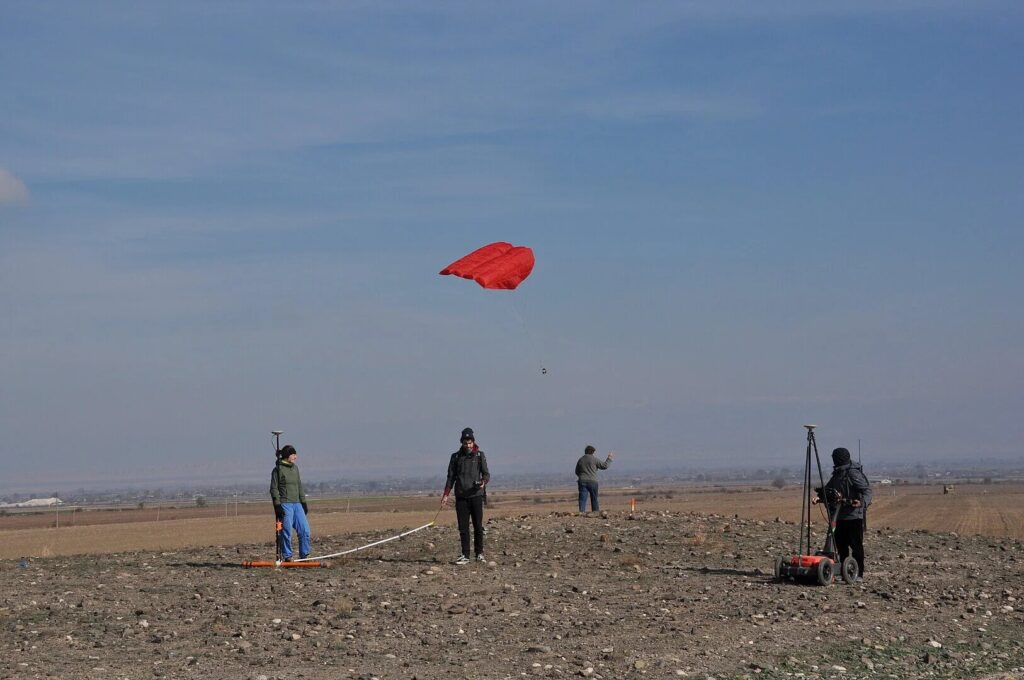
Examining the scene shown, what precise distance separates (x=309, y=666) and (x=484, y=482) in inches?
325

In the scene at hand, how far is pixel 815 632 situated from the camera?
15.6 meters

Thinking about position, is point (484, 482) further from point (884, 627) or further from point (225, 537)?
point (225, 537)

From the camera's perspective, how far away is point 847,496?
1911 centimetres

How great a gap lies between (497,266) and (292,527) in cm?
690

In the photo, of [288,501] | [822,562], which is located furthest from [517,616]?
[288,501]

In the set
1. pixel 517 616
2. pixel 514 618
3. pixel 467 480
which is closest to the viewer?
pixel 514 618

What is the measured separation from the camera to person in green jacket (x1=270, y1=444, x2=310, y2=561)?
21703mm

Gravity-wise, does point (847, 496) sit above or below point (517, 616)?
above

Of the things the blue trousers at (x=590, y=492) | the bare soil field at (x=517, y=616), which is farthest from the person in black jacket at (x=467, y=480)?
the blue trousers at (x=590, y=492)

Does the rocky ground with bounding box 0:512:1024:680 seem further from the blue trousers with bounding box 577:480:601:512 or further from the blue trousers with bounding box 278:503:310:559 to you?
the blue trousers with bounding box 577:480:601:512

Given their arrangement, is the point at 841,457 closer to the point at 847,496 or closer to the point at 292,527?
the point at 847,496

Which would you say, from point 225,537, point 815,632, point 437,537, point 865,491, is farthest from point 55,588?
point 225,537

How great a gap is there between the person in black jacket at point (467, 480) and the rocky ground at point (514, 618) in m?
0.79

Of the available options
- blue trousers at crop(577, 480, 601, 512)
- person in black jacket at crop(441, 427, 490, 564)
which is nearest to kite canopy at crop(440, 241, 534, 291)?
person in black jacket at crop(441, 427, 490, 564)
